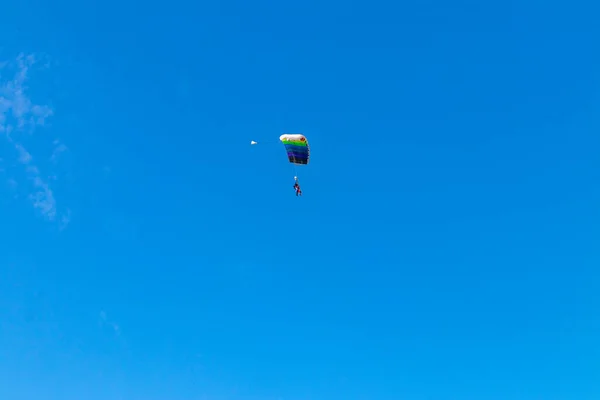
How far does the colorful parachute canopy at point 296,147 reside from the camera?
76.8 metres

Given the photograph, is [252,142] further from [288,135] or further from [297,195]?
[297,195]

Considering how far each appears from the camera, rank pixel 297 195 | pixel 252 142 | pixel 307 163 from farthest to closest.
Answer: pixel 297 195 → pixel 307 163 → pixel 252 142

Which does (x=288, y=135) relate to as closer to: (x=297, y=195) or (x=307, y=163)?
(x=307, y=163)

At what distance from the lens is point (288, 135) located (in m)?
77.8

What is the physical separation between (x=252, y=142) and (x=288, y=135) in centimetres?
581

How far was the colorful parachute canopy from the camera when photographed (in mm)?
76812

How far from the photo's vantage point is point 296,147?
257 ft

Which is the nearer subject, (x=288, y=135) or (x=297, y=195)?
(x=288, y=135)

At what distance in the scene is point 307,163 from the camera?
80.9 meters

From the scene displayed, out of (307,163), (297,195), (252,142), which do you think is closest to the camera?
(252,142)

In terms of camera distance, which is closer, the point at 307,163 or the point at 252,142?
the point at 252,142

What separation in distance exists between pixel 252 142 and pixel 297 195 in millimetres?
14594

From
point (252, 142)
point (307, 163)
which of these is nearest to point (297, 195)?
point (307, 163)

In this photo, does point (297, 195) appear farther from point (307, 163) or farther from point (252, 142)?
point (252, 142)
